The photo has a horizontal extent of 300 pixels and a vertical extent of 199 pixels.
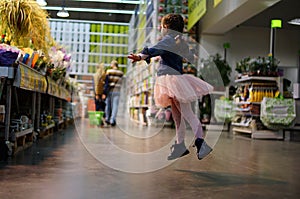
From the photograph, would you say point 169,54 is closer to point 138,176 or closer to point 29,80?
point 138,176

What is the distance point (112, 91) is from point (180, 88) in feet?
18.5

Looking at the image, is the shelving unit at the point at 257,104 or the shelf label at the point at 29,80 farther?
the shelving unit at the point at 257,104

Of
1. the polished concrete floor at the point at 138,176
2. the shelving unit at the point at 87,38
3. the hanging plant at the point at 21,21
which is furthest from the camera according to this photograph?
the shelving unit at the point at 87,38

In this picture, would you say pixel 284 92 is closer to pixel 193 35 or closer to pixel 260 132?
pixel 260 132

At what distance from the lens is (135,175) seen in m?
2.55

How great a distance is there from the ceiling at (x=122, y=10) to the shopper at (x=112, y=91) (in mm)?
1223

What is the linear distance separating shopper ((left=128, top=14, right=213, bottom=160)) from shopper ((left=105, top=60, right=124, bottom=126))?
5139 mm

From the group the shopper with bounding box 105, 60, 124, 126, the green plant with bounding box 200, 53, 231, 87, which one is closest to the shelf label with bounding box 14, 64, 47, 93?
the shopper with bounding box 105, 60, 124, 126

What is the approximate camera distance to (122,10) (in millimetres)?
9828

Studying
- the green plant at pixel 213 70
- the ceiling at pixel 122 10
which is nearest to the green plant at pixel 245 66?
the green plant at pixel 213 70

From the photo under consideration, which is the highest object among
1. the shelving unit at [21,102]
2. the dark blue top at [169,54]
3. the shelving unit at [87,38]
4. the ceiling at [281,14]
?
the ceiling at [281,14]

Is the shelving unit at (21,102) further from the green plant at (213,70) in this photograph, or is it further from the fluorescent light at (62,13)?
the green plant at (213,70)

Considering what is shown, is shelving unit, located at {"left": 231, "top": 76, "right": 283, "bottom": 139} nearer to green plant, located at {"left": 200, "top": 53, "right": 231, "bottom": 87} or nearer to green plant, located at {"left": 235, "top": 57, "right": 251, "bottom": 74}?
green plant, located at {"left": 235, "top": 57, "right": 251, "bottom": 74}

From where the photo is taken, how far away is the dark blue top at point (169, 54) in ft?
9.68
